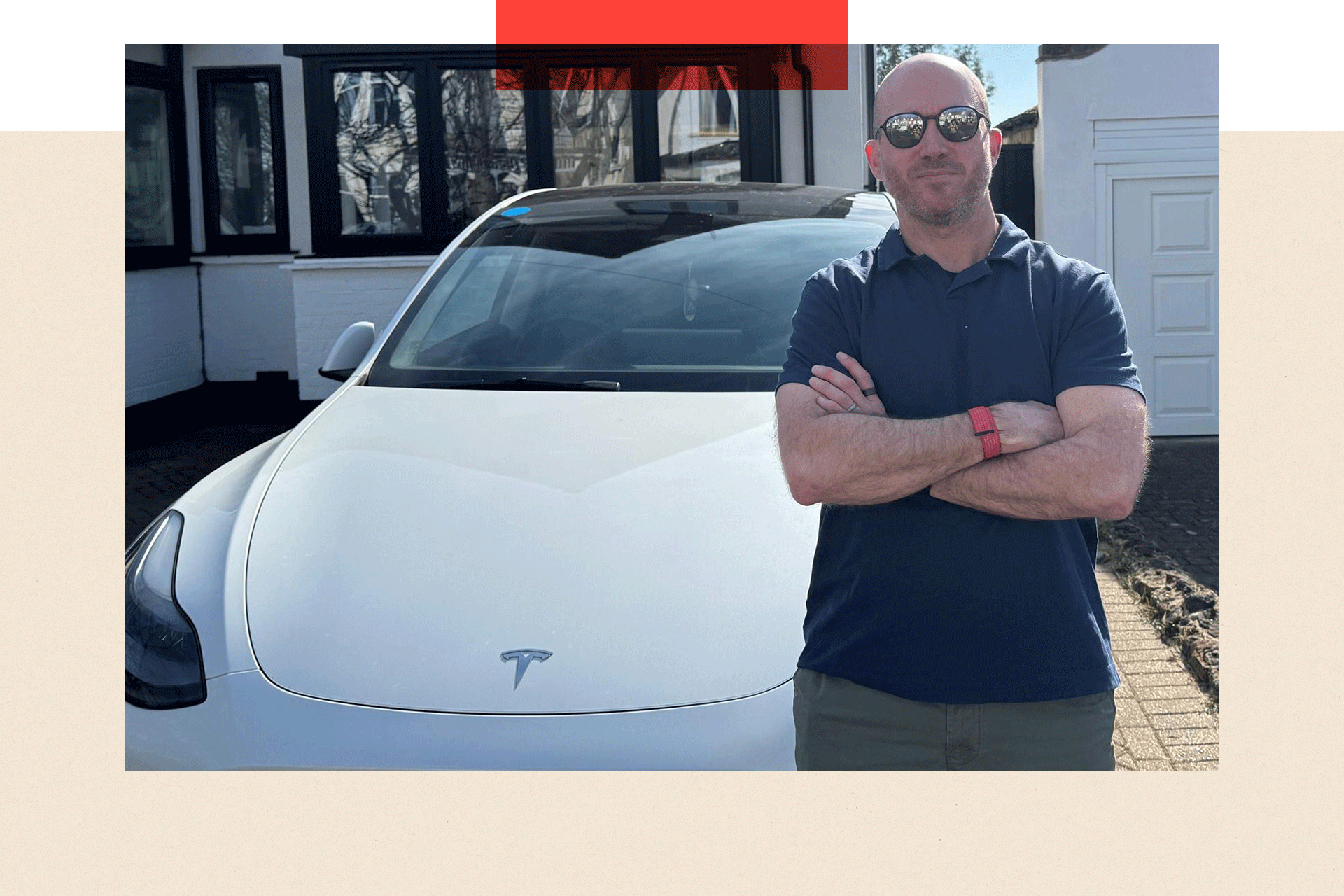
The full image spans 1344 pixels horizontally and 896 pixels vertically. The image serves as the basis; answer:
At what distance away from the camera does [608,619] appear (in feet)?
8.11

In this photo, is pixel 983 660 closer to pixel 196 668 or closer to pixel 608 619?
pixel 608 619

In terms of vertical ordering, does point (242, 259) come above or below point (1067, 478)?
above

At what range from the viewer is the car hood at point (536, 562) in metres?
2.40

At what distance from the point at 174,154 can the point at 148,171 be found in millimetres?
267

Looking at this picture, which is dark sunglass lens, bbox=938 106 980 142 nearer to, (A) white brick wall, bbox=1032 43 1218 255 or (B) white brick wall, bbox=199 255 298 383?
(A) white brick wall, bbox=1032 43 1218 255

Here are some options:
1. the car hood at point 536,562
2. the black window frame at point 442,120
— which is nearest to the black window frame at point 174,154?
the black window frame at point 442,120

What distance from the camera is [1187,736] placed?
12.0 ft

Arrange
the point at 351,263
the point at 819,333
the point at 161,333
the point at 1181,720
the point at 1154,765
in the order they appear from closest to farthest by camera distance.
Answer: the point at 819,333
the point at 1154,765
the point at 1181,720
the point at 351,263
the point at 161,333

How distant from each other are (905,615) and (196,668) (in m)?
1.39

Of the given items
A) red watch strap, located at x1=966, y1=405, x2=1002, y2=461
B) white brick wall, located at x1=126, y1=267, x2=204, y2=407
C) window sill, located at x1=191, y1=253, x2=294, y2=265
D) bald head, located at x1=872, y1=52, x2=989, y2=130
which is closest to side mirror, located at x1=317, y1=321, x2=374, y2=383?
bald head, located at x1=872, y1=52, x2=989, y2=130

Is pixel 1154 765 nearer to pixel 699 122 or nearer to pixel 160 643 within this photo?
pixel 160 643

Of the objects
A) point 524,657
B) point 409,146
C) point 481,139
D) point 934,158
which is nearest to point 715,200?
point 934,158

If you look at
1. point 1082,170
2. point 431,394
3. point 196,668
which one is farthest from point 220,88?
point 196,668

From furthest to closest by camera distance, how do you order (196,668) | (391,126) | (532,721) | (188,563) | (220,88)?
(220,88) < (391,126) < (188,563) < (196,668) < (532,721)
